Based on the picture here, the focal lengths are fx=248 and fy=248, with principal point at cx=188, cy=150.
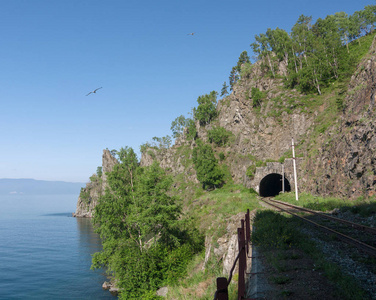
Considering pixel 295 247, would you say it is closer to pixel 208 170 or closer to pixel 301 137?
pixel 301 137

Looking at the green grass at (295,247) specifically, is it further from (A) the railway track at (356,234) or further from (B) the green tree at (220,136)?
(B) the green tree at (220,136)

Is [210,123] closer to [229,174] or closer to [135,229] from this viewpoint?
[229,174]

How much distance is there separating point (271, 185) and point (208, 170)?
17075 mm

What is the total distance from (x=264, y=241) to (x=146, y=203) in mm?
17940

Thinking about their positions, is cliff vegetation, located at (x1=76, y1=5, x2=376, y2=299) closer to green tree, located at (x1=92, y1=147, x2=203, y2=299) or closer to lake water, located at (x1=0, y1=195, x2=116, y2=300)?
green tree, located at (x1=92, y1=147, x2=203, y2=299)

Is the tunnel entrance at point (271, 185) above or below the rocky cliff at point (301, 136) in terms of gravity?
below

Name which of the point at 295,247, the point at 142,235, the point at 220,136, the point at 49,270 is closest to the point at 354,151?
the point at 295,247

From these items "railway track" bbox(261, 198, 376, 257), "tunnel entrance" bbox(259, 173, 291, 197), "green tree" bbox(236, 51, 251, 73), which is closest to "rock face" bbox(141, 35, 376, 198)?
"tunnel entrance" bbox(259, 173, 291, 197)

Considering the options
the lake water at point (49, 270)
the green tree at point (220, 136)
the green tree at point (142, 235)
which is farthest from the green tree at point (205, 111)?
the green tree at point (142, 235)

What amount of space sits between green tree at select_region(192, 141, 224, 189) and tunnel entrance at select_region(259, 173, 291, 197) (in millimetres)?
12345

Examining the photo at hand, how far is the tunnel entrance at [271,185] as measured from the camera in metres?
60.4

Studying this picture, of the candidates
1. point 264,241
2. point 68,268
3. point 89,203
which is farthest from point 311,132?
point 89,203

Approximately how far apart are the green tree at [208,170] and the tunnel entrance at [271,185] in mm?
12345

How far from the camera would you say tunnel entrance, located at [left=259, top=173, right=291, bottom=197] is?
2379 inches
